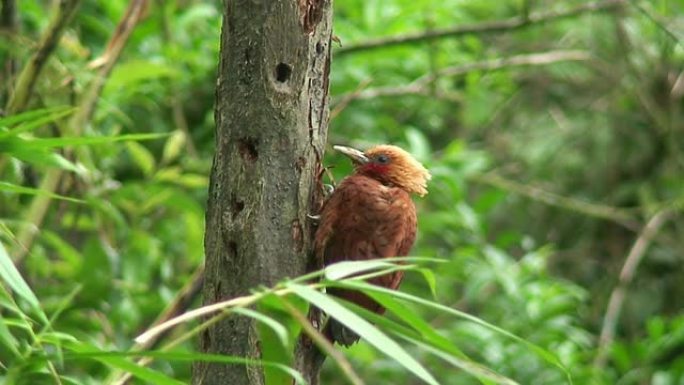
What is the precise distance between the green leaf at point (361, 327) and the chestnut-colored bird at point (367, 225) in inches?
28.9

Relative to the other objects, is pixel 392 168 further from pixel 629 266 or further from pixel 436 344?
pixel 629 266

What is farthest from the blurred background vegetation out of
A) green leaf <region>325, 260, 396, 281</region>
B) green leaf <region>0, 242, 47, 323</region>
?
green leaf <region>325, 260, 396, 281</region>

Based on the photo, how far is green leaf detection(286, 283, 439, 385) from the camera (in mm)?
1719

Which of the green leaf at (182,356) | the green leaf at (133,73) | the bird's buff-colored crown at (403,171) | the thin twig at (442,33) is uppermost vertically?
the thin twig at (442,33)

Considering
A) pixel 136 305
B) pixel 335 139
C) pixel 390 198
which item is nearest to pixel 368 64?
pixel 335 139

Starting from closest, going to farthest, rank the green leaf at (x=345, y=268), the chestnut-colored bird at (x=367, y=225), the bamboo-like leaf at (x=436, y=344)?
the bamboo-like leaf at (x=436, y=344) → the green leaf at (x=345, y=268) → the chestnut-colored bird at (x=367, y=225)

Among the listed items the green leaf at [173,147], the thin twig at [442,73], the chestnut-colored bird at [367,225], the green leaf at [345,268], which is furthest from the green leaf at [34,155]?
the thin twig at [442,73]

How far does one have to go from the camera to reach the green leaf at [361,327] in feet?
5.64

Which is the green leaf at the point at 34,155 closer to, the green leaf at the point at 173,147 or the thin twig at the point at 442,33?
the green leaf at the point at 173,147

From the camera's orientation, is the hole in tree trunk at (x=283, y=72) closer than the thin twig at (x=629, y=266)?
Yes

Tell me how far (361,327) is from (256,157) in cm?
68

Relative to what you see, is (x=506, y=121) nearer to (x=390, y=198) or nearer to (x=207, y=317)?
(x=390, y=198)

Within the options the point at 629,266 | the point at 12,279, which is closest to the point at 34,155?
the point at 12,279

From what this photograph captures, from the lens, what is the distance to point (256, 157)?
232 cm
